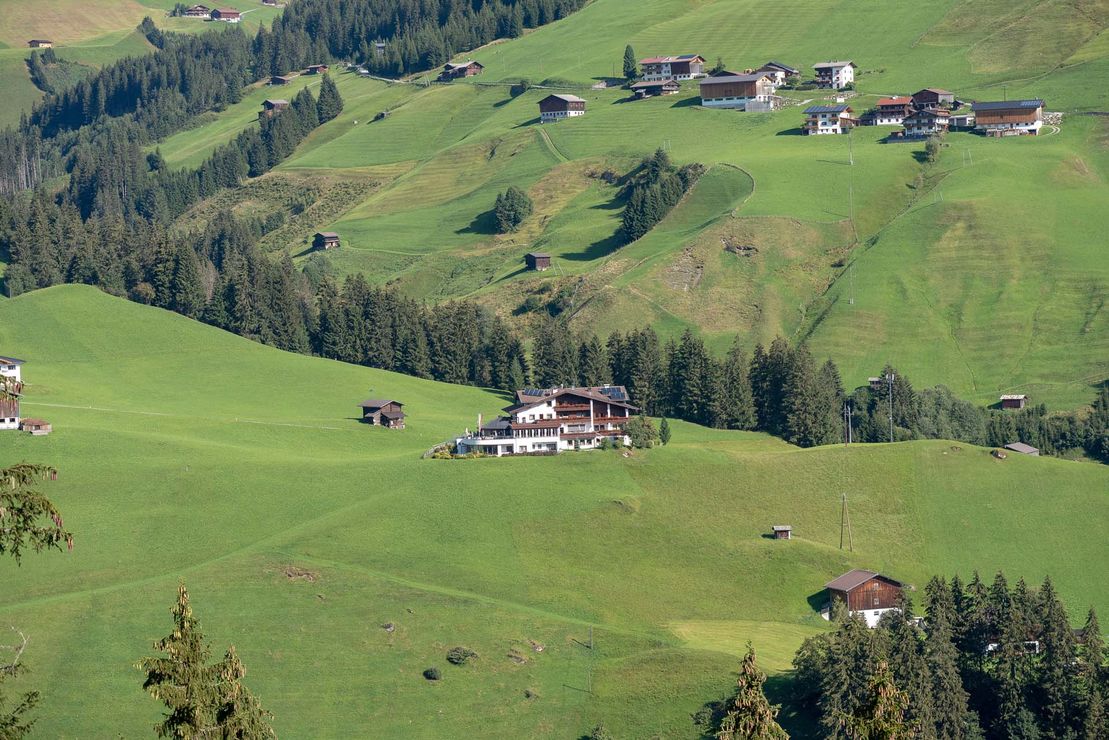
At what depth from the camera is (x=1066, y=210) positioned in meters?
187

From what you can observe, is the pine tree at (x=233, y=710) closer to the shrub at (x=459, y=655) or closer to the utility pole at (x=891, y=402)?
the shrub at (x=459, y=655)

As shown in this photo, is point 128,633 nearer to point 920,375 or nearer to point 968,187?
point 920,375

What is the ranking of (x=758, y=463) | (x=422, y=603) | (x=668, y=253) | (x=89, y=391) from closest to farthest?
(x=422, y=603), (x=758, y=463), (x=89, y=391), (x=668, y=253)

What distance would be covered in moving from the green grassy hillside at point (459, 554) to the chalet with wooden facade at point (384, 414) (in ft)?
6.55

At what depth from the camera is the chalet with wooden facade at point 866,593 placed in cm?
9994

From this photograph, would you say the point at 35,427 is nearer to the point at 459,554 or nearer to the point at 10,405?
the point at 10,405

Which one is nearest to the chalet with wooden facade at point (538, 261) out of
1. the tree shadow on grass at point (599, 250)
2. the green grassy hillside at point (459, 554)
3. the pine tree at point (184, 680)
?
the tree shadow on grass at point (599, 250)

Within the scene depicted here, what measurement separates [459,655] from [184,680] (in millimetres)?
58978

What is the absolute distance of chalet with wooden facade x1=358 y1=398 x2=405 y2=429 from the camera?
5315 inches

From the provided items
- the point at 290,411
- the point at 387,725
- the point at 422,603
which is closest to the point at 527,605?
the point at 422,603

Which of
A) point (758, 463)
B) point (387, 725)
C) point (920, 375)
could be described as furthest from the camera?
point (920, 375)

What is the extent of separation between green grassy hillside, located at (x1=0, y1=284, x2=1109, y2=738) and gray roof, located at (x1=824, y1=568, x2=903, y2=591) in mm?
1503

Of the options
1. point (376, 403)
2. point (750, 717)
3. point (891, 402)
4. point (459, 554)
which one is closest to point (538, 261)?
point (376, 403)

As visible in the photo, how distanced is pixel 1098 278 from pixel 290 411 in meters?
95.5
